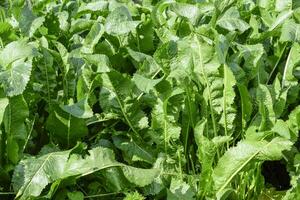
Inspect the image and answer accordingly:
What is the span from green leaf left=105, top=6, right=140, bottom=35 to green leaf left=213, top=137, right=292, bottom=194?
716 millimetres

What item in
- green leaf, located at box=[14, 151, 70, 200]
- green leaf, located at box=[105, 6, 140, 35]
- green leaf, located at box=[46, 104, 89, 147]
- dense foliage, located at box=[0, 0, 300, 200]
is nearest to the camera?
green leaf, located at box=[14, 151, 70, 200]

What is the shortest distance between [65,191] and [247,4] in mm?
1601

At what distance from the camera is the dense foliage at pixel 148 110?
2.02 meters

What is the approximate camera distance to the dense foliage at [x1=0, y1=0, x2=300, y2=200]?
2.02 m

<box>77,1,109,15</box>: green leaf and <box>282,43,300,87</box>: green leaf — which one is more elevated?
<box>77,1,109,15</box>: green leaf

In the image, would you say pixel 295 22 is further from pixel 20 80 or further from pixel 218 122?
pixel 20 80

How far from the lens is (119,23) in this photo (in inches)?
94.9

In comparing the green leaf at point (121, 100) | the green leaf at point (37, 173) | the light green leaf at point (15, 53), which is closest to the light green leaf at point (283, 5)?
the green leaf at point (121, 100)

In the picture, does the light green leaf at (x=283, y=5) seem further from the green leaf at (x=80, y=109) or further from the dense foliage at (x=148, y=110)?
the green leaf at (x=80, y=109)

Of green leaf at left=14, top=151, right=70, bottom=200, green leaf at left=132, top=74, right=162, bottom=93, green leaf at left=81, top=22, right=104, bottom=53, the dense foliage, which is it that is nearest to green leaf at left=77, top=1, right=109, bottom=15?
the dense foliage

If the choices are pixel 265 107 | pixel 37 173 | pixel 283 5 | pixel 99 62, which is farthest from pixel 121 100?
pixel 283 5

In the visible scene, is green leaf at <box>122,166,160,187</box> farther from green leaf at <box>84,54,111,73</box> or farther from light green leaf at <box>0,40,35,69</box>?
light green leaf at <box>0,40,35,69</box>

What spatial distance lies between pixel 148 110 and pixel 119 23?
0.40 metres

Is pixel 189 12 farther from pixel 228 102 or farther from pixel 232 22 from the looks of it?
pixel 228 102
